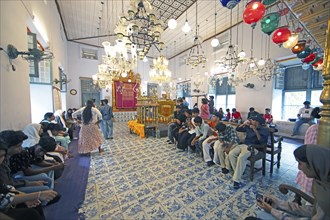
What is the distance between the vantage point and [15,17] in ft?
7.50

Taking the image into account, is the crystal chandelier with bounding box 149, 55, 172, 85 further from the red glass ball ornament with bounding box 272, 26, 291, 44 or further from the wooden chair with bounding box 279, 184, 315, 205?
the wooden chair with bounding box 279, 184, 315, 205

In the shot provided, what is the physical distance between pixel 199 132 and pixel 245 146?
1230 millimetres

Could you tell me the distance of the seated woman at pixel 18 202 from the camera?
1.21 m

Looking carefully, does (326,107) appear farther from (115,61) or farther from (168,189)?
(115,61)

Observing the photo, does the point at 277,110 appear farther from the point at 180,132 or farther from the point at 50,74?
the point at 50,74

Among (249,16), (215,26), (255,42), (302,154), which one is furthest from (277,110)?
(302,154)

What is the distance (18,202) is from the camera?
132 cm

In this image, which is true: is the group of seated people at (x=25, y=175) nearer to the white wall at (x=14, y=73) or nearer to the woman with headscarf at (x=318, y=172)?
the white wall at (x=14, y=73)

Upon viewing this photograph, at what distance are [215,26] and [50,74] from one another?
7.44m

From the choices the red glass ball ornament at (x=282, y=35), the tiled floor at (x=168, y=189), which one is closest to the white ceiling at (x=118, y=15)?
the red glass ball ornament at (x=282, y=35)

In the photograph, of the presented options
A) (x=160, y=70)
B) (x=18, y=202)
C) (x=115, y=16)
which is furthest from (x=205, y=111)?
(x=115, y=16)

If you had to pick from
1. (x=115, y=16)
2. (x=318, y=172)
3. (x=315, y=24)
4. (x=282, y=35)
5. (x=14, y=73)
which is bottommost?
(x=318, y=172)

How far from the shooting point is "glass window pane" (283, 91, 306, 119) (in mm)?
6103

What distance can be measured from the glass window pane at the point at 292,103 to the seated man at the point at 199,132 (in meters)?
5.41
